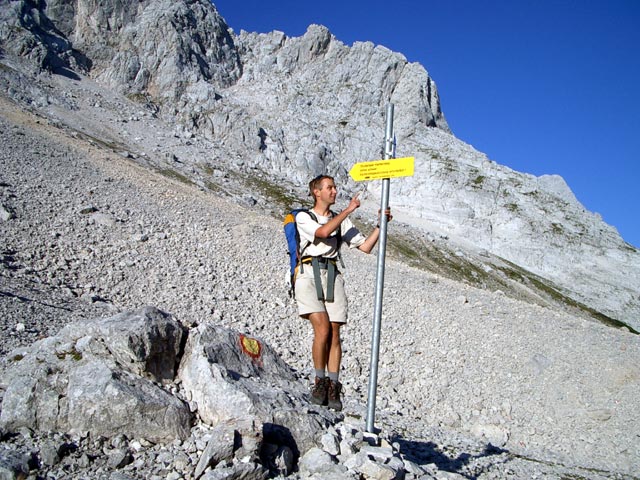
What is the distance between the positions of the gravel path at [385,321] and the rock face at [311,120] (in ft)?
221

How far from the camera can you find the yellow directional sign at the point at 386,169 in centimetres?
583

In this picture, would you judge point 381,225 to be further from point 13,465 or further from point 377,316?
point 13,465

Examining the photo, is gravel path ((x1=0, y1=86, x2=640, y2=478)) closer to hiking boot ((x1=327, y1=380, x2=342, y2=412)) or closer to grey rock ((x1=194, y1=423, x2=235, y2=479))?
hiking boot ((x1=327, y1=380, x2=342, y2=412))

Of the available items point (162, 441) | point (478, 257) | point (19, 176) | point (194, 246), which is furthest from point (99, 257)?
point (478, 257)

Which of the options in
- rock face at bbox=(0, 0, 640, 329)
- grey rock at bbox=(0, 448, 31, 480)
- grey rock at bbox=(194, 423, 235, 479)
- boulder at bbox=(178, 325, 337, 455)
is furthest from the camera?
rock face at bbox=(0, 0, 640, 329)

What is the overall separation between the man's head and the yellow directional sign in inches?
19.2

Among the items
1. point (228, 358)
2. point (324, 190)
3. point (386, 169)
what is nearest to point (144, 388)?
point (228, 358)

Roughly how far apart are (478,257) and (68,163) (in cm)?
7987

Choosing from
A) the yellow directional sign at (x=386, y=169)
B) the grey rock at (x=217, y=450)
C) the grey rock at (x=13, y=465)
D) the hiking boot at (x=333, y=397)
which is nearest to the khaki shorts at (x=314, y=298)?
the hiking boot at (x=333, y=397)

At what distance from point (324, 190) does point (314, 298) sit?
1.55 metres

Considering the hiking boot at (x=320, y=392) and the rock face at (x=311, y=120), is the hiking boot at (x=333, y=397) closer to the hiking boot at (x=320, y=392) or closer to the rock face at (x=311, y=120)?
the hiking boot at (x=320, y=392)

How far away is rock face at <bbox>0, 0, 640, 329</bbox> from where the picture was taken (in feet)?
332

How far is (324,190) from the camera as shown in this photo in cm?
669

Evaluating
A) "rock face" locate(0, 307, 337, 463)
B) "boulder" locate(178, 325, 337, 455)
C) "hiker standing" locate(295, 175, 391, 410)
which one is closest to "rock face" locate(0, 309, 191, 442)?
"rock face" locate(0, 307, 337, 463)
